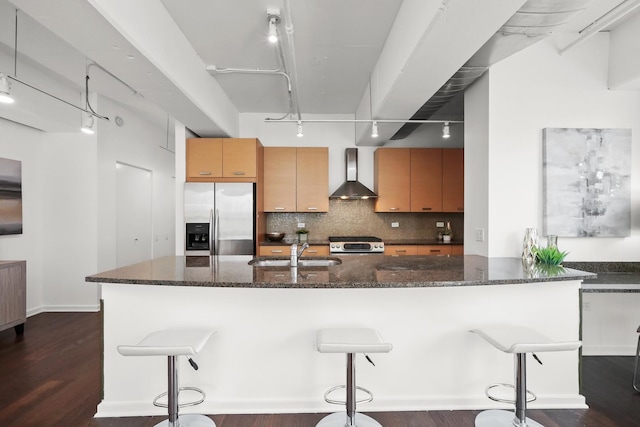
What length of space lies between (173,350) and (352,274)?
3.70 feet

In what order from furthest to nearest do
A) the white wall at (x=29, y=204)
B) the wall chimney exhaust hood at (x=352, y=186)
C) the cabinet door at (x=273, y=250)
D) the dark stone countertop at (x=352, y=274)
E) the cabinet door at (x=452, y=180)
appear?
1. the cabinet door at (x=452, y=180)
2. the wall chimney exhaust hood at (x=352, y=186)
3. the cabinet door at (x=273, y=250)
4. the white wall at (x=29, y=204)
5. the dark stone countertop at (x=352, y=274)

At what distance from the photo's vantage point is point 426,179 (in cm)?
515

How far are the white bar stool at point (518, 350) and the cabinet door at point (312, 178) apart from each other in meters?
3.19

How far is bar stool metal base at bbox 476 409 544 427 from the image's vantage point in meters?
2.11

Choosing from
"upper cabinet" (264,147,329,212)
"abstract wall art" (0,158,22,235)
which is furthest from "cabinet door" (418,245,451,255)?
"abstract wall art" (0,158,22,235)

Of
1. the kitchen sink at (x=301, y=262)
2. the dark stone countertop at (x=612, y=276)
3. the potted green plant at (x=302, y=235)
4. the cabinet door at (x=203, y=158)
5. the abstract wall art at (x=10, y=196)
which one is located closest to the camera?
the dark stone countertop at (x=612, y=276)

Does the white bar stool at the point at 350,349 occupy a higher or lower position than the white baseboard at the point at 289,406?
higher

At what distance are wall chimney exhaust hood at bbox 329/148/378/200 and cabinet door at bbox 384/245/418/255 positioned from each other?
2.64ft

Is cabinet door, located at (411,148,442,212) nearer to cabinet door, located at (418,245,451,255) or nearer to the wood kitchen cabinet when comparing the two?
cabinet door, located at (418,245,451,255)

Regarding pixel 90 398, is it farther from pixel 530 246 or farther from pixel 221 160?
pixel 530 246

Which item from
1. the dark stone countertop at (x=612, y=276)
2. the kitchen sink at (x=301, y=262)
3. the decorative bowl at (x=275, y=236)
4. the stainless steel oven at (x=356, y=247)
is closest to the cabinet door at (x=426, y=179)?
the stainless steel oven at (x=356, y=247)

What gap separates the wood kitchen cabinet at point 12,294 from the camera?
365 centimetres

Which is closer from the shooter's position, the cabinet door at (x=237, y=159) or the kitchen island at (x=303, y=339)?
the kitchen island at (x=303, y=339)

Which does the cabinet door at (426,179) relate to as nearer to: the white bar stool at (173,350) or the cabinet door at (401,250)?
the cabinet door at (401,250)
